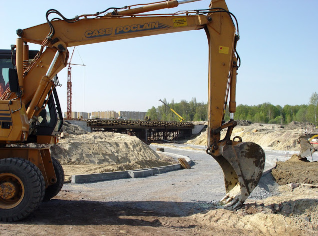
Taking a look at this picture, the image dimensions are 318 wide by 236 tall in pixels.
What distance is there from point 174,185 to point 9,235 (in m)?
6.30

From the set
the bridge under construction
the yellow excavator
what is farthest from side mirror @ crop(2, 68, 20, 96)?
the bridge under construction

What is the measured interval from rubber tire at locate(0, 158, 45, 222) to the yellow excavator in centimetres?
27

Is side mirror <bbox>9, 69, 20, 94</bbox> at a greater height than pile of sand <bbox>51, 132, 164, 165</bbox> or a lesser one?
greater

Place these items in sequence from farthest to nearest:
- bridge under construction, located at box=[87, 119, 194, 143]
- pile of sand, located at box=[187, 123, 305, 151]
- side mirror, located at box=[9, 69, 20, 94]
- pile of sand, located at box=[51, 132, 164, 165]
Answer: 1. bridge under construction, located at box=[87, 119, 194, 143]
2. pile of sand, located at box=[187, 123, 305, 151]
3. pile of sand, located at box=[51, 132, 164, 165]
4. side mirror, located at box=[9, 69, 20, 94]

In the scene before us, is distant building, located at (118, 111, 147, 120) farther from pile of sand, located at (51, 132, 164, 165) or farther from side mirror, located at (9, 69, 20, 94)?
side mirror, located at (9, 69, 20, 94)

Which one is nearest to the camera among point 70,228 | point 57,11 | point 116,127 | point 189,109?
point 70,228

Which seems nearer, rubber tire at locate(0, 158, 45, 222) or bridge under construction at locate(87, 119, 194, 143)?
rubber tire at locate(0, 158, 45, 222)

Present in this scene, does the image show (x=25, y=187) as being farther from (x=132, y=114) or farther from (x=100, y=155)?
(x=132, y=114)

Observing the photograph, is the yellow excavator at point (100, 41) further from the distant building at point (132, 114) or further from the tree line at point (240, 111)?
the distant building at point (132, 114)

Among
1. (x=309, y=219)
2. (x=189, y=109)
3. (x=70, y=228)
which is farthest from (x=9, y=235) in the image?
(x=189, y=109)

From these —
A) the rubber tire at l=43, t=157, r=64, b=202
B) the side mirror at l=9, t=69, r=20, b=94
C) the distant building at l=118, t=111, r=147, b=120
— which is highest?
the distant building at l=118, t=111, r=147, b=120

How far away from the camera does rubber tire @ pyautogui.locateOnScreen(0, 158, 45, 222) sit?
6.24 m

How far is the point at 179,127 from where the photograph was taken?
A: 2253 inches

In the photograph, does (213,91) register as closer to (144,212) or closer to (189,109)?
(144,212)
